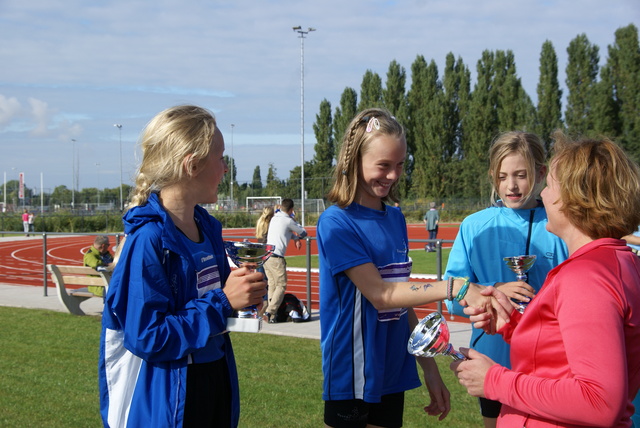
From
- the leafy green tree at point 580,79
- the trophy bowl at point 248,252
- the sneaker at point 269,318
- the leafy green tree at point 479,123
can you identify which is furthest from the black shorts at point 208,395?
the leafy green tree at point 479,123

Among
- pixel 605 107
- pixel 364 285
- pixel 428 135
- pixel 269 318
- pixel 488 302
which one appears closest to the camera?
pixel 488 302

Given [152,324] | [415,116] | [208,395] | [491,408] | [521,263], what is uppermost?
[415,116]

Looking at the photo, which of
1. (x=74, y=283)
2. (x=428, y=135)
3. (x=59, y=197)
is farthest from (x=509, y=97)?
(x=74, y=283)

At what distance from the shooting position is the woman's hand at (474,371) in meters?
2.04

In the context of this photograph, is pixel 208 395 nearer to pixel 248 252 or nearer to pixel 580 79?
pixel 248 252

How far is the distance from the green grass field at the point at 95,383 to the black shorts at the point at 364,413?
→ 2502mm

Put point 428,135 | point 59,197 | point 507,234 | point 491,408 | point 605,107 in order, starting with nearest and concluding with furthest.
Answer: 1. point 491,408
2. point 507,234
3. point 605,107
4. point 59,197
5. point 428,135

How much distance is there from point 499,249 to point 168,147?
1.68 m

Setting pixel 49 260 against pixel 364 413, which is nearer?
pixel 364 413

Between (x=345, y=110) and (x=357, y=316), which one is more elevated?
(x=345, y=110)

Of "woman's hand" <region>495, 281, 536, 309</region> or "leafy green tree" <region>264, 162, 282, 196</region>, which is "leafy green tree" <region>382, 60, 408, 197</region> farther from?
"woman's hand" <region>495, 281, 536, 309</region>

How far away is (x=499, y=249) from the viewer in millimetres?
3068

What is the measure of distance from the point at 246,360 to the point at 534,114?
5355 cm

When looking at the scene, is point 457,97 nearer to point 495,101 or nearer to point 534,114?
point 495,101
